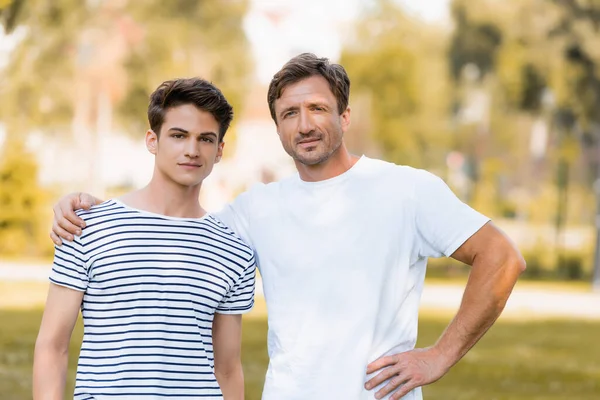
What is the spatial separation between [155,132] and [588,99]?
1132 inches

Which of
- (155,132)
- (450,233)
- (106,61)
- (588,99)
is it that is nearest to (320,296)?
(450,233)

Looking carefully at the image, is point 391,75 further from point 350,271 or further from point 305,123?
point 350,271

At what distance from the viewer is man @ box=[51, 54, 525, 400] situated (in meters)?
3.89

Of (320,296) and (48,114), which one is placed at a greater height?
(48,114)

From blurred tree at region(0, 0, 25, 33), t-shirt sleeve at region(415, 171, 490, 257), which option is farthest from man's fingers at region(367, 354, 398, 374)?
blurred tree at region(0, 0, 25, 33)

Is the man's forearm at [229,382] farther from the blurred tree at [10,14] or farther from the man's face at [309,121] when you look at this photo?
the blurred tree at [10,14]

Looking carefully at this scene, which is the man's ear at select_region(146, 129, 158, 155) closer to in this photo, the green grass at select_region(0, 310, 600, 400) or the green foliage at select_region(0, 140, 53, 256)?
the green grass at select_region(0, 310, 600, 400)

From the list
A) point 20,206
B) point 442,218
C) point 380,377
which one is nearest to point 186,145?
point 442,218

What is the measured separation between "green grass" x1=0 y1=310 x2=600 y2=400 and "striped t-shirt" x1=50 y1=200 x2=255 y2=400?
6.17 meters

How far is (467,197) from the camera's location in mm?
35656

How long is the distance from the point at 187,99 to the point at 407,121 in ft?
118

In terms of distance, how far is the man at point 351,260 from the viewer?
12.8 feet

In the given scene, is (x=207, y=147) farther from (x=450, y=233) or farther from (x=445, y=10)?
(x=445, y=10)

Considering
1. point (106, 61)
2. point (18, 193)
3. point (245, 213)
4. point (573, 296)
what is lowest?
point (245, 213)
